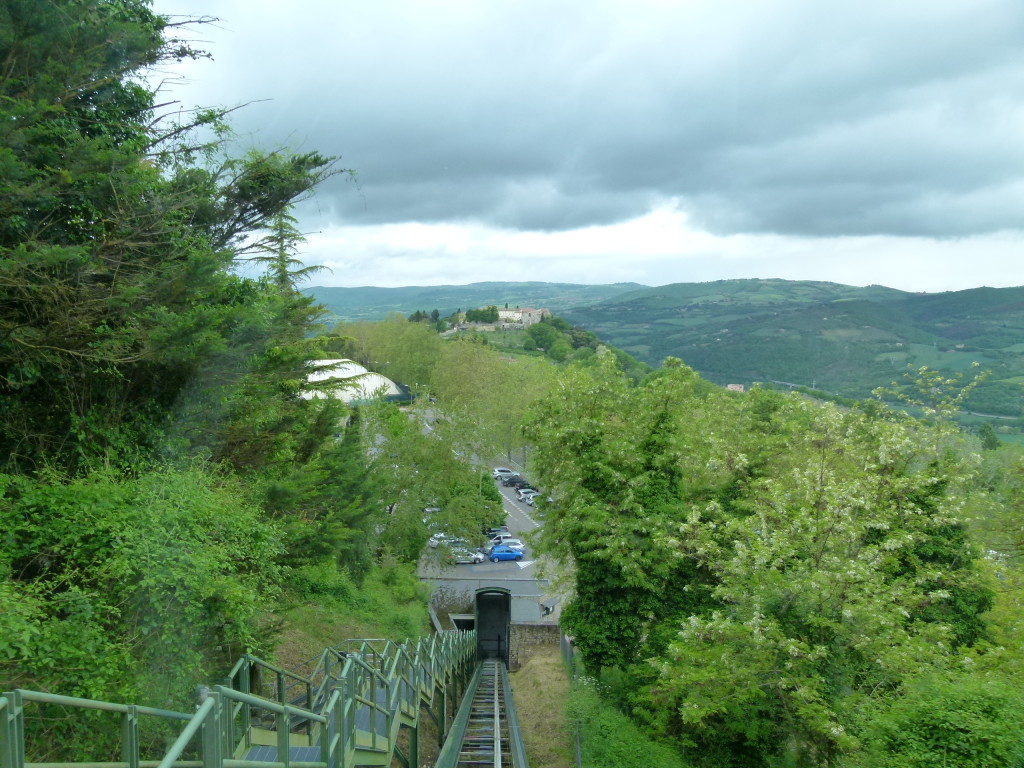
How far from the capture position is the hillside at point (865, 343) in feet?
328

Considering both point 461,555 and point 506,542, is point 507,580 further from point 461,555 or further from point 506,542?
point 506,542

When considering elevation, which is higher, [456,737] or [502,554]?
[456,737]

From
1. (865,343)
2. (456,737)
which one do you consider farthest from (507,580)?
(865,343)

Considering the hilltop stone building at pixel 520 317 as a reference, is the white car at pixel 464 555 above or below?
below

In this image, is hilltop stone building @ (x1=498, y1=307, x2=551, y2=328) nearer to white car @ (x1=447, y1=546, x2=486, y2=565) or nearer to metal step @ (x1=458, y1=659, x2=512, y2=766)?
white car @ (x1=447, y1=546, x2=486, y2=565)

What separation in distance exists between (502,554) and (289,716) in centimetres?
3039

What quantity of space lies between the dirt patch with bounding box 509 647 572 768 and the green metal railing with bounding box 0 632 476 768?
8.92 feet

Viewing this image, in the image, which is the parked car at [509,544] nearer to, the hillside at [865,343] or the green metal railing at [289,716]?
the green metal railing at [289,716]

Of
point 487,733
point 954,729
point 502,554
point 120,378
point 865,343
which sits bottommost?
point 502,554

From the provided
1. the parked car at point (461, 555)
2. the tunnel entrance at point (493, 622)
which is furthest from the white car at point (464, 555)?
the tunnel entrance at point (493, 622)

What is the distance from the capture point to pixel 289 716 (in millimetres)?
6266

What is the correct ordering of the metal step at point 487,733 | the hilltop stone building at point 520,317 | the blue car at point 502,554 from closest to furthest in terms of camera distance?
1. the metal step at point 487,733
2. the blue car at point 502,554
3. the hilltop stone building at point 520,317

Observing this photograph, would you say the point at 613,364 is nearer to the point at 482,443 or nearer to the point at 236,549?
the point at 236,549

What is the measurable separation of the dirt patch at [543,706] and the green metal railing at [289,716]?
2.72 metres
